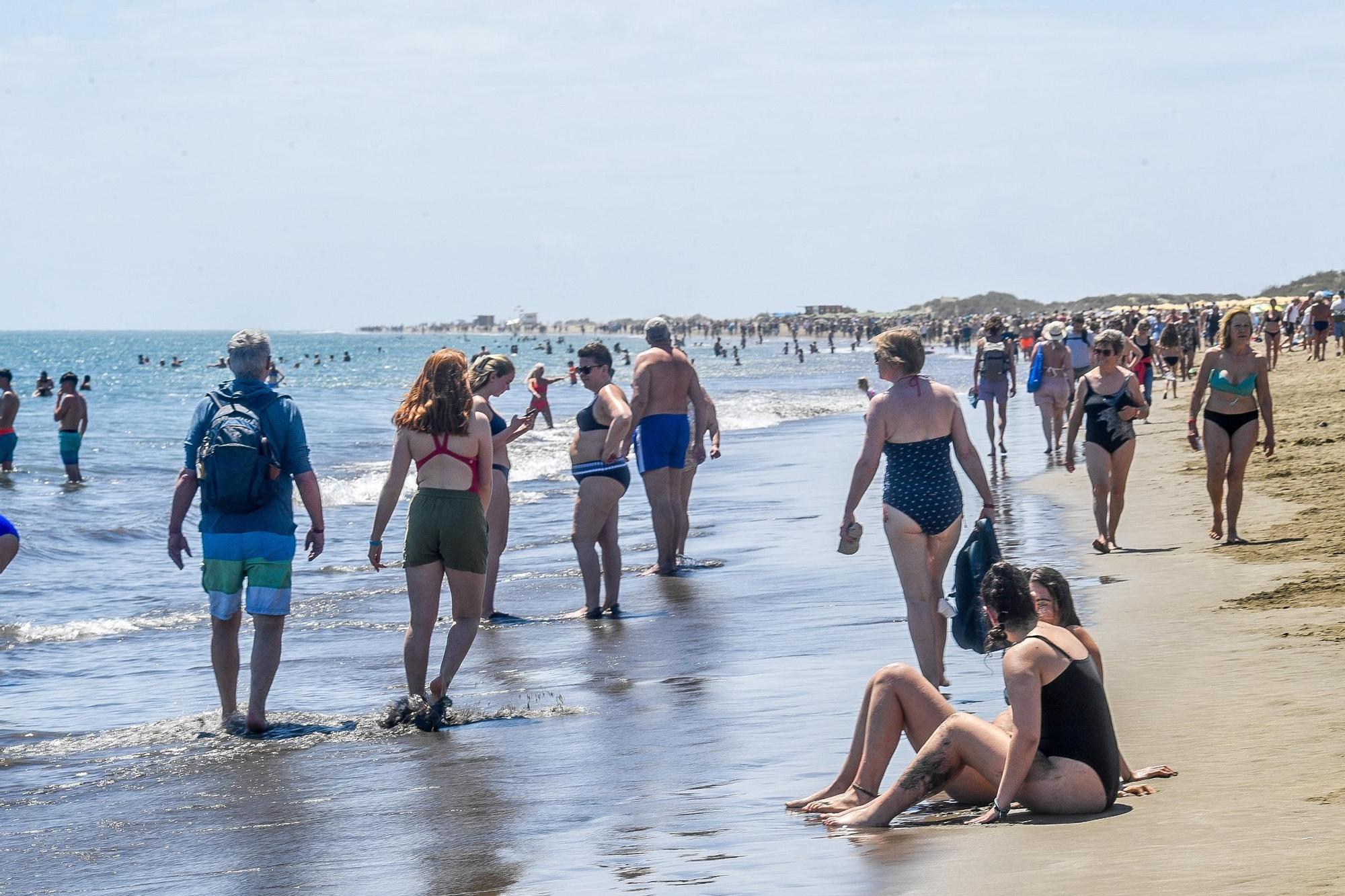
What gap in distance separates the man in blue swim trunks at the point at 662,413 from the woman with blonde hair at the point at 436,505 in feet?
11.6

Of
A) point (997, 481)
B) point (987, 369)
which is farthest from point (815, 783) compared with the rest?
point (987, 369)

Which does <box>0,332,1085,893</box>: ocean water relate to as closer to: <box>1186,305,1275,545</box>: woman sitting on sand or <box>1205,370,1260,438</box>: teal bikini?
<box>1186,305,1275,545</box>: woman sitting on sand

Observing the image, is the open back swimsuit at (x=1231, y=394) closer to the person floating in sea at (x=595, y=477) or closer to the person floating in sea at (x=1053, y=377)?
the person floating in sea at (x=595, y=477)

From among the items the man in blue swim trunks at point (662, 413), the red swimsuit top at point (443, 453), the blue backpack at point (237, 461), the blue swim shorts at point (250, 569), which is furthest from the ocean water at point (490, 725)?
the red swimsuit top at point (443, 453)

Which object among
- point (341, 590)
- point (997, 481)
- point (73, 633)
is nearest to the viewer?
point (73, 633)

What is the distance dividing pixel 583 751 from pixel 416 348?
173 meters

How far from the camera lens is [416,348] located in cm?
17575

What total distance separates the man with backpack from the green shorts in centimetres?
44

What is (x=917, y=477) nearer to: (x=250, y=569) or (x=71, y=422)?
(x=250, y=569)

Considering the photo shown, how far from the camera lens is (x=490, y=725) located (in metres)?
6.86

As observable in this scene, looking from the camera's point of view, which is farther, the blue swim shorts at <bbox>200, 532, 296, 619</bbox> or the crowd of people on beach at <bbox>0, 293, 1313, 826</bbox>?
the blue swim shorts at <bbox>200, 532, 296, 619</bbox>

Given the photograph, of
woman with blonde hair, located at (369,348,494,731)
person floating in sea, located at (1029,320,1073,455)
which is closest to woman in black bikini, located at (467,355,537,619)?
woman with blonde hair, located at (369,348,494,731)

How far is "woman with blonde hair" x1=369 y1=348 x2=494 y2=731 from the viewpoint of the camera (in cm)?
683

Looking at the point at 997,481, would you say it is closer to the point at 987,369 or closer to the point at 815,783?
the point at 987,369
